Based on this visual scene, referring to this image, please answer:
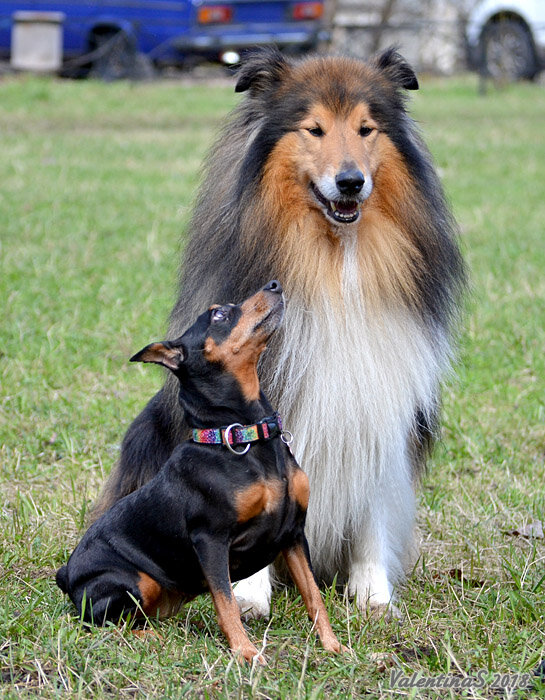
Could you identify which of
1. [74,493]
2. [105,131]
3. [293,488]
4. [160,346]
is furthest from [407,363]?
[105,131]

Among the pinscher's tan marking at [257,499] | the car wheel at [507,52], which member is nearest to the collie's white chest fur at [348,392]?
the pinscher's tan marking at [257,499]

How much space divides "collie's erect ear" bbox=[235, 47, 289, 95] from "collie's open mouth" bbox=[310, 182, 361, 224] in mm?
397

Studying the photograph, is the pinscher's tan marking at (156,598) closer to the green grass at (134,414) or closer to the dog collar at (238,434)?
the green grass at (134,414)

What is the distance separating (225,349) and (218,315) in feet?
0.35

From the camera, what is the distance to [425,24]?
19328 mm

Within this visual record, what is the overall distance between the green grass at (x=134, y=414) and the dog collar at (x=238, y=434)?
1.97 feet

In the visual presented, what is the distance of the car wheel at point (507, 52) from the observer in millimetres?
18172

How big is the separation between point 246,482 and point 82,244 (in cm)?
578

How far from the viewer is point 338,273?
3.38 meters

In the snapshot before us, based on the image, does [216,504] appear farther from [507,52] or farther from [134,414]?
[507,52]

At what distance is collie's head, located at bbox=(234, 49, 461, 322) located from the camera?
3.25 metres

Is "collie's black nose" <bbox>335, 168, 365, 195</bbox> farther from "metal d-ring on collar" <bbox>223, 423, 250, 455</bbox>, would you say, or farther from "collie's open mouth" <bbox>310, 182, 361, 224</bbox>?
"metal d-ring on collar" <bbox>223, 423, 250, 455</bbox>

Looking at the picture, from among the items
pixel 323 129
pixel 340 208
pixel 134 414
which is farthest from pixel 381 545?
pixel 134 414

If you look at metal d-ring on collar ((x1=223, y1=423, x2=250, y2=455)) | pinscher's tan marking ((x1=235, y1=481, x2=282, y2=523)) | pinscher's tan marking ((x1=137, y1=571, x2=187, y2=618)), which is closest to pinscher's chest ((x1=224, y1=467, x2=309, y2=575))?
pinscher's tan marking ((x1=235, y1=481, x2=282, y2=523))
